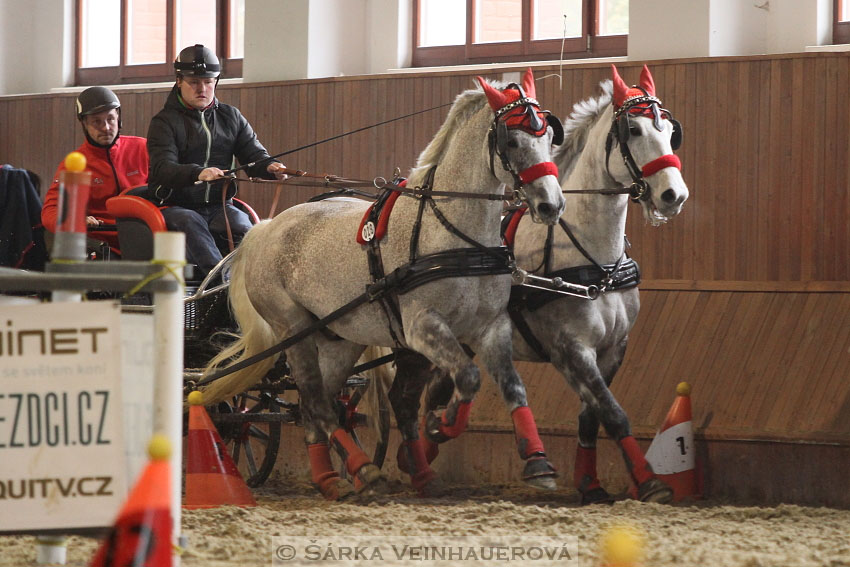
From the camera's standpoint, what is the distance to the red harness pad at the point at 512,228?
203 inches

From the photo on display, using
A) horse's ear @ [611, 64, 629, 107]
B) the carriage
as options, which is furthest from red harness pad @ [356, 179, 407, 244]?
horse's ear @ [611, 64, 629, 107]

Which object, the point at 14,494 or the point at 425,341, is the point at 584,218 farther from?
the point at 14,494

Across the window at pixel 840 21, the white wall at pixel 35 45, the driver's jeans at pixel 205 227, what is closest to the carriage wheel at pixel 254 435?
the driver's jeans at pixel 205 227

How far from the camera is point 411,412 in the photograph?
5.50 m

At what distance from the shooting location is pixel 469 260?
4523 millimetres

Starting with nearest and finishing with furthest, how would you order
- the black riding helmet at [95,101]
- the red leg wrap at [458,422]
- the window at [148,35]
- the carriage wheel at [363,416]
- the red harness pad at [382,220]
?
the red leg wrap at [458,422] < the red harness pad at [382,220] < the carriage wheel at [363,416] < the black riding helmet at [95,101] < the window at [148,35]

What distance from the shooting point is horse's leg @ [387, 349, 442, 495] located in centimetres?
532

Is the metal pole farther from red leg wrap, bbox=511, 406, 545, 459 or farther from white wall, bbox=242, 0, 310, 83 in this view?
white wall, bbox=242, 0, 310, 83

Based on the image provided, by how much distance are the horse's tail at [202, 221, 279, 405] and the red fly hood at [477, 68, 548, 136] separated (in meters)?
1.46

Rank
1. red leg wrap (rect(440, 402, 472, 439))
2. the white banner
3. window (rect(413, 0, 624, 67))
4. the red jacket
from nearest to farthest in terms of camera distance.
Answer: the white banner → red leg wrap (rect(440, 402, 472, 439)) → the red jacket → window (rect(413, 0, 624, 67))

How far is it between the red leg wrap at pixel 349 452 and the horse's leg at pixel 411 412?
13.9 inches

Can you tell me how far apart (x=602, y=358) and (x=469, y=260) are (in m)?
0.94

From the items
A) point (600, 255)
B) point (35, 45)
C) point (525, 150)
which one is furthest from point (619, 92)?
point (35, 45)
